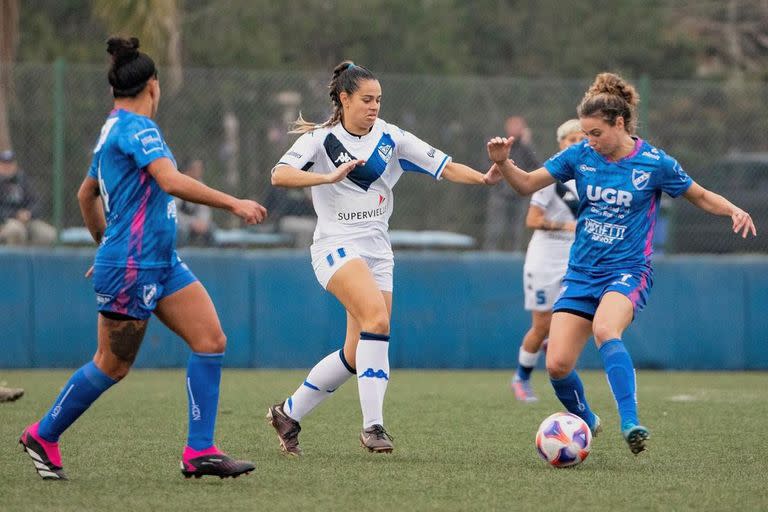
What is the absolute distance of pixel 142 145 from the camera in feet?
19.6

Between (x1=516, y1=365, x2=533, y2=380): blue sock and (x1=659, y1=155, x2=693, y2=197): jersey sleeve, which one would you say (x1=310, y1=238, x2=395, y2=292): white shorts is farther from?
(x1=516, y1=365, x2=533, y2=380): blue sock

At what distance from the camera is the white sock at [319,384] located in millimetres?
7516

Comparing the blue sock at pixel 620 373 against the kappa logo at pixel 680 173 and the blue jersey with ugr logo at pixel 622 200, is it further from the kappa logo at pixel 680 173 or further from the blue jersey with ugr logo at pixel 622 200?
the kappa logo at pixel 680 173

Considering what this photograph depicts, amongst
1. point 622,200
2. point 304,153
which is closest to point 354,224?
point 304,153

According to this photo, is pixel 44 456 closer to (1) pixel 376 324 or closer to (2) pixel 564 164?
(1) pixel 376 324

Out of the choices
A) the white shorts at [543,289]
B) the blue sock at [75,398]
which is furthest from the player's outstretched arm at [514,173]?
the white shorts at [543,289]

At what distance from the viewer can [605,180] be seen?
7215 mm

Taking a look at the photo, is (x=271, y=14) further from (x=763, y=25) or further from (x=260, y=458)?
(x=260, y=458)

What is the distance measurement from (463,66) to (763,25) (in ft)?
25.3

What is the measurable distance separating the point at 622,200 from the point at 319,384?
1892 millimetres

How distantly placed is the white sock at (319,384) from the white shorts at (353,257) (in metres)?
0.43

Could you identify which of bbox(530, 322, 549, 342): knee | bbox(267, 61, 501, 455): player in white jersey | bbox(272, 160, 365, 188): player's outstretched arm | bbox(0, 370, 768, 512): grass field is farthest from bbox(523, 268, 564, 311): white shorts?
bbox(272, 160, 365, 188): player's outstretched arm

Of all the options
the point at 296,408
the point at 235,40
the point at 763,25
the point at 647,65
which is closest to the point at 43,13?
the point at 235,40

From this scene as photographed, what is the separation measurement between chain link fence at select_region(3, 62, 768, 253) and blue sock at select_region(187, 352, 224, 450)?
743 cm
